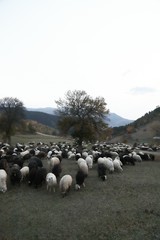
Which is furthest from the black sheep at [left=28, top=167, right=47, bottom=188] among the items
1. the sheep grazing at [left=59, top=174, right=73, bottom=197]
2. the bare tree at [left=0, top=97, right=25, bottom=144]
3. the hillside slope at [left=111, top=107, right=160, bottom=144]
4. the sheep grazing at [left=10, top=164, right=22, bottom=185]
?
the hillside slope at [left=111, top=107, right=160, bottom=144]

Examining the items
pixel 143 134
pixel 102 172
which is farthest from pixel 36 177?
pixel 143 134

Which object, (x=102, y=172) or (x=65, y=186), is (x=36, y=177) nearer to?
(x=65, y=186)

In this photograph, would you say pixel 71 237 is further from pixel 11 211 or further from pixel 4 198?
pixel 4 198

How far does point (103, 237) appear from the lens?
11695mm

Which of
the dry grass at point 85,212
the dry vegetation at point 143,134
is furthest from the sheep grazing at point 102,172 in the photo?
the dry vegetation at point 143,134

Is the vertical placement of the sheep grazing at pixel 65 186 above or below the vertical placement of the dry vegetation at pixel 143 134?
below

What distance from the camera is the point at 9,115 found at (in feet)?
183

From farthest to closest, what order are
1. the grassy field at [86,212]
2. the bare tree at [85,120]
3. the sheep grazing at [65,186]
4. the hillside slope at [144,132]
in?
the hillside slope at [144,132], the bare tree at [85,120], the sheep grazing at [65,186], the grassy field at [86,212]

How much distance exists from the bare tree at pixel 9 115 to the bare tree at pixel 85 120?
41.0ft

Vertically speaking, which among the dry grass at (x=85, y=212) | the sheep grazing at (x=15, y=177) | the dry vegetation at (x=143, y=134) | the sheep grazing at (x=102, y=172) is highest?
the dry vegetation at (x=143, y=134)

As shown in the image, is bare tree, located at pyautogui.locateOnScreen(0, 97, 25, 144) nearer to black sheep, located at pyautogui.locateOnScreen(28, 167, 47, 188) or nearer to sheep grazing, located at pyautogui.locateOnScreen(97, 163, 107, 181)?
sheep grazing, located at pyautogui.locateOnScreen(97, 163, 107, 181)

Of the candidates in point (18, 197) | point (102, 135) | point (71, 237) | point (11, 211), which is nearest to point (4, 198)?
point (18, 197)

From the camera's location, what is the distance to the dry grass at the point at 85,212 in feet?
39.6

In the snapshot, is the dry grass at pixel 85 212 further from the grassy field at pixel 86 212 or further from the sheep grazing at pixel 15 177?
the sheep grazing at pixel 15 177
